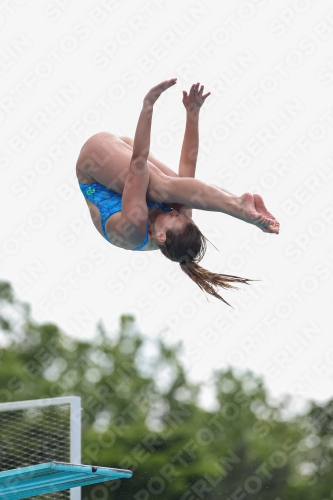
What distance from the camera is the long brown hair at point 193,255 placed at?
524cm

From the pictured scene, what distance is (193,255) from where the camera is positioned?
533 centimetres

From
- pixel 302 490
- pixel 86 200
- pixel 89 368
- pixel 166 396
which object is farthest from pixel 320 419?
pixel 86 200

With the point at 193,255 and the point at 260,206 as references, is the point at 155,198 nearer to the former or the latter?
the point at 193,255

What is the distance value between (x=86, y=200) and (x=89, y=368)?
52.8 feet

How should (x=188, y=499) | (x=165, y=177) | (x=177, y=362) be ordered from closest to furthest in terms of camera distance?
(x=165, y=177), (x=188, y=499), (x=177, y=362)

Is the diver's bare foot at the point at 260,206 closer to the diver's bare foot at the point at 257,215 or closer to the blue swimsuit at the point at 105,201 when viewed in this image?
the diver's bare foot at the point at 257,215

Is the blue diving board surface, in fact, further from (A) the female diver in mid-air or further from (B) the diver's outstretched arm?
(B) the diver's outstretched arm

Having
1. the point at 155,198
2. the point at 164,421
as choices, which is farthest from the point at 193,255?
the point at 164,421

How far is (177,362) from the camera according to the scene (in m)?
22.7

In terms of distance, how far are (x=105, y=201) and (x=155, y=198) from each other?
475mm

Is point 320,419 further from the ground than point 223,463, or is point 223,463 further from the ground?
point 320,419

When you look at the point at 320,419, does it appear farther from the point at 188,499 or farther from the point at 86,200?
the point at 86,200

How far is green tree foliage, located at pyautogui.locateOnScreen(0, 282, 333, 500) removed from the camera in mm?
19141

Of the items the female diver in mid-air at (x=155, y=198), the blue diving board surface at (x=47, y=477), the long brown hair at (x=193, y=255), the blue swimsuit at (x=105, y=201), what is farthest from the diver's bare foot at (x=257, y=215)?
the blue diving board surface at (x=47, y=477)
